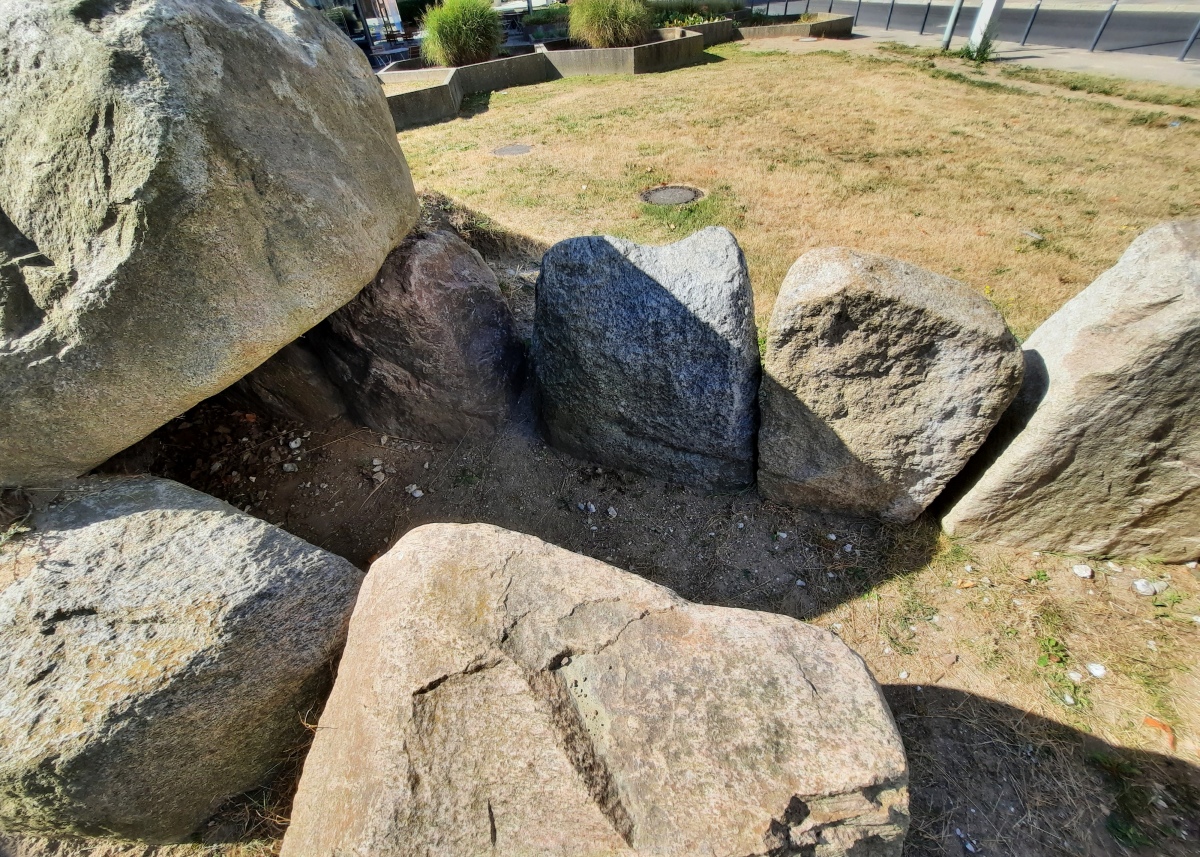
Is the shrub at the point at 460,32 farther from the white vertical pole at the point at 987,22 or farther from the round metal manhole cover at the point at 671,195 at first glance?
the white vertical pole at the point at 987,22

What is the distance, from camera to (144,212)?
68.7 inches

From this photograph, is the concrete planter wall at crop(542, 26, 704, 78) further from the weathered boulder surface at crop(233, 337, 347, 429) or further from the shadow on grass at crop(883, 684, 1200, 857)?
the shadow on grass at crop(883, 684, 1200, 857)

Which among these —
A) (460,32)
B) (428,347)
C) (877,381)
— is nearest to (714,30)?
(460,32)

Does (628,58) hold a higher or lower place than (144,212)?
lower

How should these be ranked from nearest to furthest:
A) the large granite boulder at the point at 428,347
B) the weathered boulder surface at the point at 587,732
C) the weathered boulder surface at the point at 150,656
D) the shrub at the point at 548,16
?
1. the weathered boulder surface at the point at 587,732
2. the weathered boulder surface at the point at 150,656
3. the large granite boulder at the point at 428,347
4. the shrub at the point at 548,16

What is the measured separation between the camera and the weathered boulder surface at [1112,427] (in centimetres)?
192

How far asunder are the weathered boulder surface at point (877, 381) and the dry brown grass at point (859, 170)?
1594mm

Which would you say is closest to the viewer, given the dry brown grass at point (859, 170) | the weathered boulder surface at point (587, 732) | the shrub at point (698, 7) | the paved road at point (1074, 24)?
the weathered boulder surface at point (587, 732)

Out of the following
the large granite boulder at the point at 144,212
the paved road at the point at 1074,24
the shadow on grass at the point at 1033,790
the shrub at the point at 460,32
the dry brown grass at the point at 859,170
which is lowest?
the paved road at the point at 1074,24

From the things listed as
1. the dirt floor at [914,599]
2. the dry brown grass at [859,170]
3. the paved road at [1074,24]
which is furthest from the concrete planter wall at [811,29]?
the dirt floor at [914,599]

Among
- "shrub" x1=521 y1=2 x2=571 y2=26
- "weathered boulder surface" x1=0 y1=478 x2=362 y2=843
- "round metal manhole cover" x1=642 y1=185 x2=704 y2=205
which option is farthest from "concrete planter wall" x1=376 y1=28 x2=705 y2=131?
"weathered boulder surface" x1=0 y1=478 x2=362 y2=843

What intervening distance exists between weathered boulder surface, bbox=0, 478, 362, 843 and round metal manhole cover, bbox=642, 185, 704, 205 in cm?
473

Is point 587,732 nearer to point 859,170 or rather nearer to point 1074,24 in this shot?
point 859,170

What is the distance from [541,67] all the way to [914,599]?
11503 millimetres
